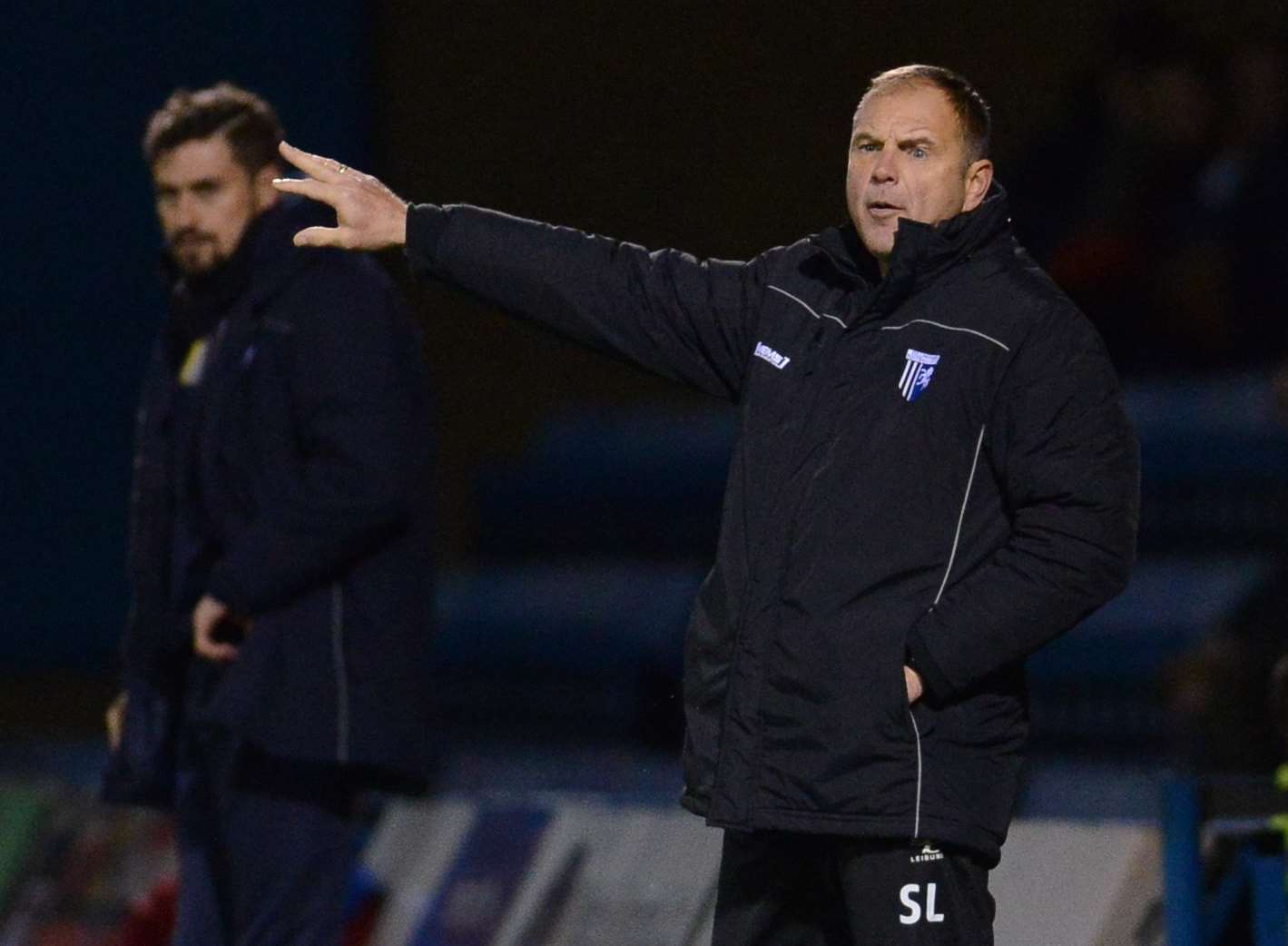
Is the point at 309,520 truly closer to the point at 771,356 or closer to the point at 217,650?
the point at 217,650

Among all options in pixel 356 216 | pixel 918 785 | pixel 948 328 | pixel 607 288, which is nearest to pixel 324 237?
pixel 356 216

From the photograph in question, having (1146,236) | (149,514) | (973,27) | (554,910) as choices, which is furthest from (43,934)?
(973,27)

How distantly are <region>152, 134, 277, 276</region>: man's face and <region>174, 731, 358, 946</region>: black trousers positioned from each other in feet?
2.62

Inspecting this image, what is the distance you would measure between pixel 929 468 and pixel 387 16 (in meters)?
6.66

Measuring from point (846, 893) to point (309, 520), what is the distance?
1167 mm

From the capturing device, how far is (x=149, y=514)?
3.99 m

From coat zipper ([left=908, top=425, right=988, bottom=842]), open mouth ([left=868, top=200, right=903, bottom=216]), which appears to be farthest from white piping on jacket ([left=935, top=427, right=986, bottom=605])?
open mouth ([left=868, top=200, right=903, bottom=216])

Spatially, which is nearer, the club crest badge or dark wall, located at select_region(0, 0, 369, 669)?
the club crest badge

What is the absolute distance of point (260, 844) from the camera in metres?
3.74

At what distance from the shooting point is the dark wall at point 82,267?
9.22m

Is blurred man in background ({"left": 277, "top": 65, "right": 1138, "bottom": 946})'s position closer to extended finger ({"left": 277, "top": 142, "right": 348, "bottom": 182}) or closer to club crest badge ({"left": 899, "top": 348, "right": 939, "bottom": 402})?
club crest badge ({"left": 899, "top": 348, "right": 939, "bottom": 402})

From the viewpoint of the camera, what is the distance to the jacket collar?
2971mm

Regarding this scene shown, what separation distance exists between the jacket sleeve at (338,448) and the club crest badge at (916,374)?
43.6 inches

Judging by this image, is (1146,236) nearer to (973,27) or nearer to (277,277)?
(973,27)
